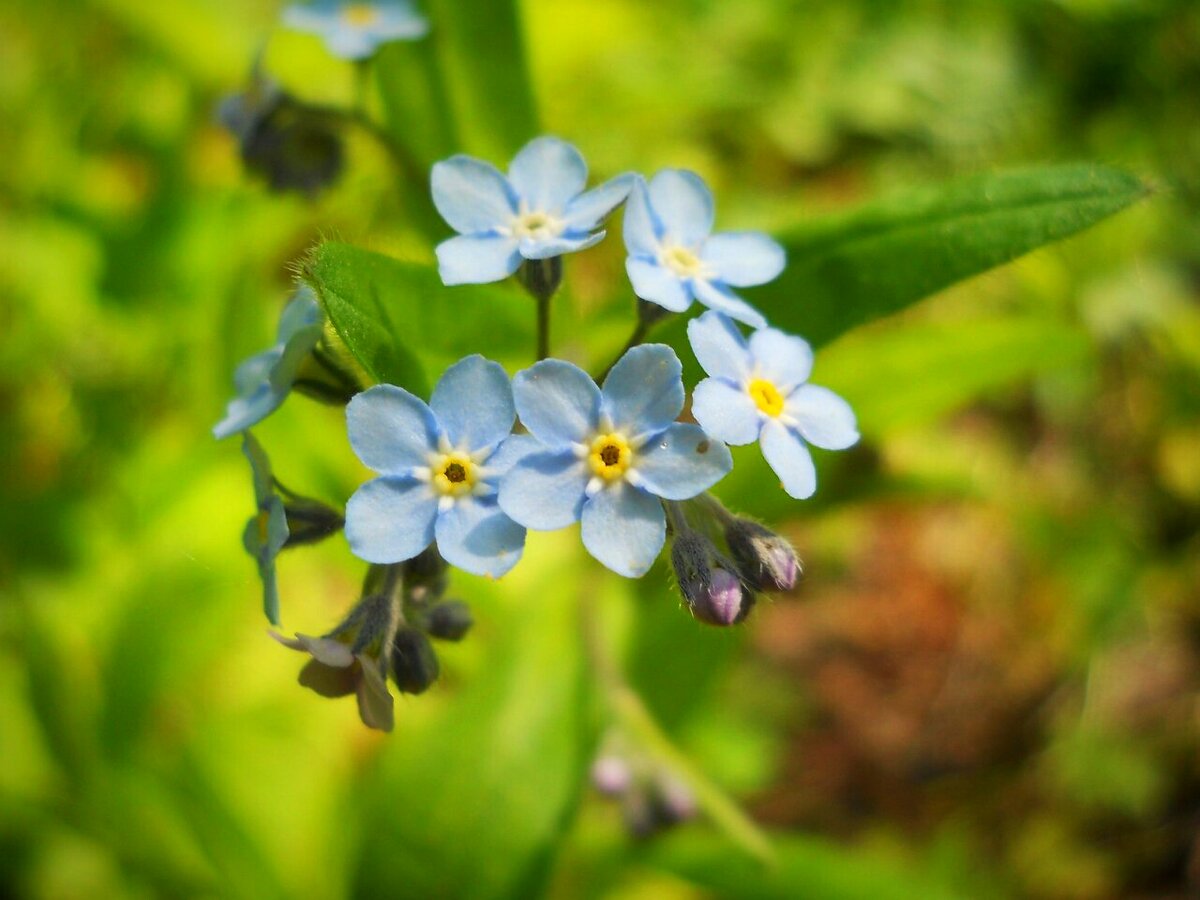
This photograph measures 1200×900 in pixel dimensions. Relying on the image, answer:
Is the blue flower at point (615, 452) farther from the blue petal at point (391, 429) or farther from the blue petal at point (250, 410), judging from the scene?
the blue petal at point (250, 410)

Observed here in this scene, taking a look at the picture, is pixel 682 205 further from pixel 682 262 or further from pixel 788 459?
pixel 788 459

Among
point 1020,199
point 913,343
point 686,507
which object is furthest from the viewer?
point 913,343

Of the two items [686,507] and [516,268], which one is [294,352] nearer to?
[516,268]

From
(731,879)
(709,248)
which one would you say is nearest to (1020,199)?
(709,248)

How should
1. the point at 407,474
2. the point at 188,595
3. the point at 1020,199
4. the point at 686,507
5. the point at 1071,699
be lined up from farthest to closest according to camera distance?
the point at 1071,699 < the point at 188,595 < the point at 1020,199 < the point at 686,507 < the point at 407,474

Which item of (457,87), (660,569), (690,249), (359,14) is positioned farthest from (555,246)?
(660,569)

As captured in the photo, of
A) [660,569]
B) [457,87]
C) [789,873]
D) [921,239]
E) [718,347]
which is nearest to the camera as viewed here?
[718,347]
